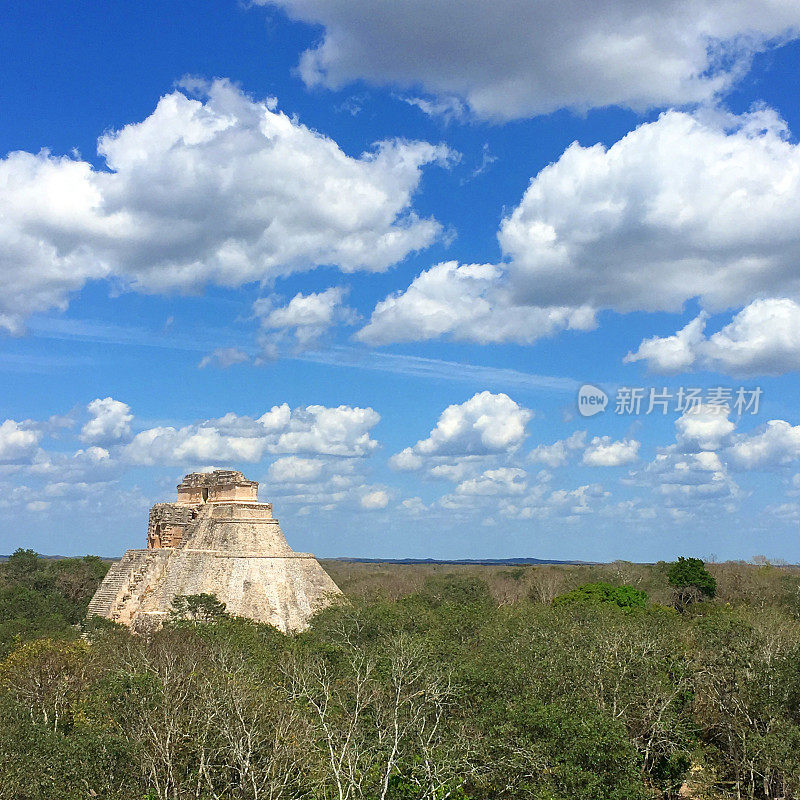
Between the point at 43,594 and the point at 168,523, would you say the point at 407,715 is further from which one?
the point at 43,594

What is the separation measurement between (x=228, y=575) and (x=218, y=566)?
0.64 meters

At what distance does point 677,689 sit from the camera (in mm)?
17047

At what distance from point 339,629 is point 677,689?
13329mm

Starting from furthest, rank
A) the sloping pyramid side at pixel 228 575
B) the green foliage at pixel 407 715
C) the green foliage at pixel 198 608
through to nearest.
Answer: the sloping pyramid side at pixel 228 575 < the green foliage at pixel 198 608 < the green foliage at pixel 407 715

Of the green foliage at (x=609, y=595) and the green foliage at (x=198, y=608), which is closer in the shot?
the green foliage at (x=198, y=608)

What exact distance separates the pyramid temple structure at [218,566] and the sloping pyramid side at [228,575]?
41mm

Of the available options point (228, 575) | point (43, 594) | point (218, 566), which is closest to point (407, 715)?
point (228, 575)

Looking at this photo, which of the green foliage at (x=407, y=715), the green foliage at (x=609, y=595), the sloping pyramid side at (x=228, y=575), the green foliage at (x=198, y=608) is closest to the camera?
the green foliage at (x=407, y=715)

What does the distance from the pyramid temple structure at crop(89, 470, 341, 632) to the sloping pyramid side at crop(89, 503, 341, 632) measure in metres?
0.04

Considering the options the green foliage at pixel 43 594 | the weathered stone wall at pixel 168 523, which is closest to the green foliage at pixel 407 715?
the green foliage at pixel 43 594

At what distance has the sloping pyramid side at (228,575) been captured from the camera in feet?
105

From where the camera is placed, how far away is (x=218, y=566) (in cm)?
3297

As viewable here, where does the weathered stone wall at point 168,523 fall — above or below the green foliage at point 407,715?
above

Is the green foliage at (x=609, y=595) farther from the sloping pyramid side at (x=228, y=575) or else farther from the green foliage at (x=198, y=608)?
the green foliage at (x=198, y=608)
